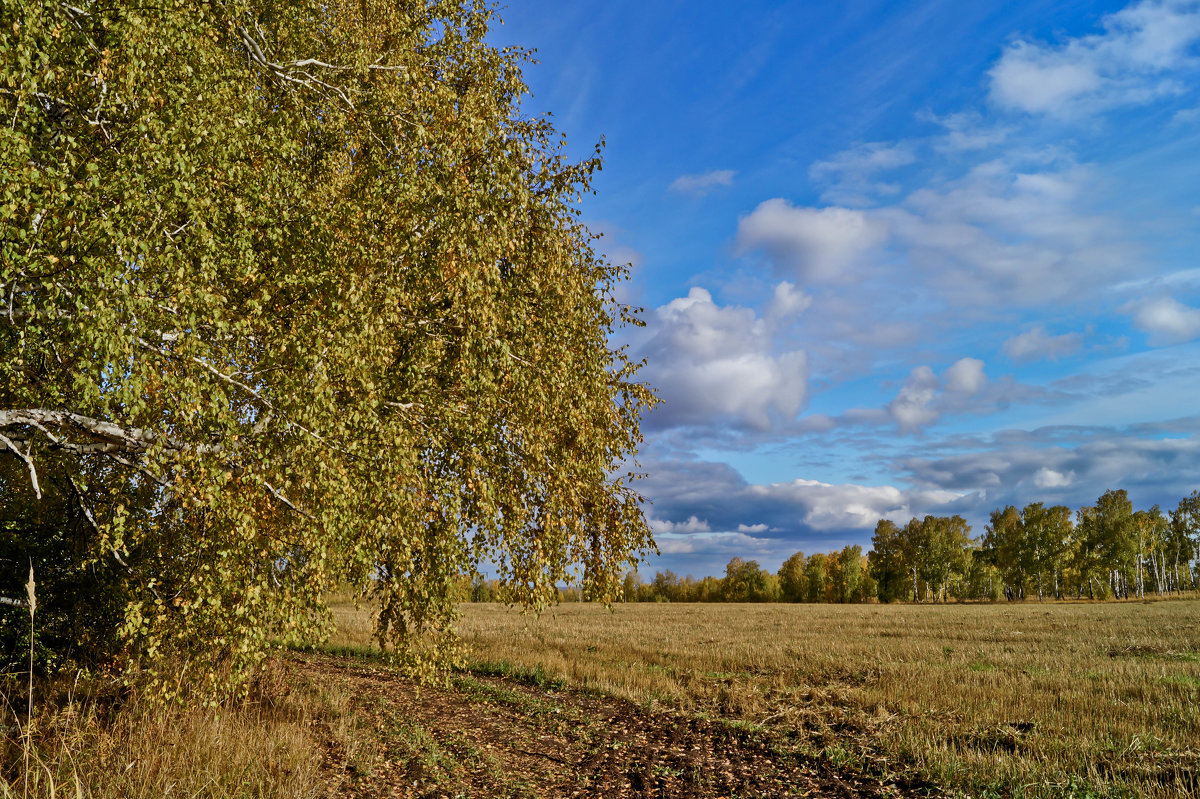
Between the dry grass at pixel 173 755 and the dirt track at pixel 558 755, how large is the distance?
27.4 inches

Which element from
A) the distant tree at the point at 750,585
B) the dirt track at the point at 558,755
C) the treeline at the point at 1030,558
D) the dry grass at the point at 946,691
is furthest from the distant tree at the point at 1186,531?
the dirt track at the point at 558,755

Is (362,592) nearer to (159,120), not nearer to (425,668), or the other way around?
(425,668)

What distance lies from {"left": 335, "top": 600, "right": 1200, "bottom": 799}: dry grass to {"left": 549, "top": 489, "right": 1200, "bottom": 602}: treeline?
64166 mm

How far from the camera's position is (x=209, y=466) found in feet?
23.0

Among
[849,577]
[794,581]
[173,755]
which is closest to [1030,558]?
[849,577]

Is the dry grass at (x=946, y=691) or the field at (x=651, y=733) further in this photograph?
the dry grass at (x=946, y=691)

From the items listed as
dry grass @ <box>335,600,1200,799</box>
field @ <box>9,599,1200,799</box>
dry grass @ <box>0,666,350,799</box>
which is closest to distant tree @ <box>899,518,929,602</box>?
dry grass @ <box>335,600,1200,799</box>

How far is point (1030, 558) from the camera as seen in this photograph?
8406 centimetres

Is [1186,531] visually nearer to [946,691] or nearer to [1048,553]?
[1048,553]

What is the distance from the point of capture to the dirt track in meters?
9.37

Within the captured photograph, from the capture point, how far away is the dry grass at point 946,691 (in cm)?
986

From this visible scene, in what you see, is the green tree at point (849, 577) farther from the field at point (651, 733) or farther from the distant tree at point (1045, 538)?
the field at point (651, 733)

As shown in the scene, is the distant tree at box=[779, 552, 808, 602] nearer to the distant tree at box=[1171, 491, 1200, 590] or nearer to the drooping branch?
the distant tree at box=[1171, 491, 1200, 590]

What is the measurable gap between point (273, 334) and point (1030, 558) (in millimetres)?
99564
